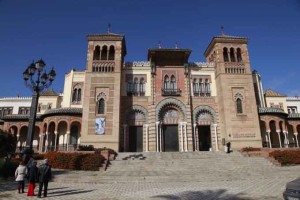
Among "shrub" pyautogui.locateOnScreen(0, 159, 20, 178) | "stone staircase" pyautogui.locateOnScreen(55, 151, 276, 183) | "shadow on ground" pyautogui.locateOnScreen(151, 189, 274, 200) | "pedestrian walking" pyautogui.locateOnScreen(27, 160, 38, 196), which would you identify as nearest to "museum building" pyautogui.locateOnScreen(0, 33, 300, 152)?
"stone staircase" pyautogui.locateOnScreen(55, 151, 276, 183)

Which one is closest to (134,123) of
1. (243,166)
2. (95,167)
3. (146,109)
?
(146,109)

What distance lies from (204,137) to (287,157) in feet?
30.8

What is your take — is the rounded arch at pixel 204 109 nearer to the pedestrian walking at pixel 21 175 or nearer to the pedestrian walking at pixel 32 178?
the pedestrian walking at pixel 21 175

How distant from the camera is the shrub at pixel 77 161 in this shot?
655 inches

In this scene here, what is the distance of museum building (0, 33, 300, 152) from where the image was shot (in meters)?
24.9

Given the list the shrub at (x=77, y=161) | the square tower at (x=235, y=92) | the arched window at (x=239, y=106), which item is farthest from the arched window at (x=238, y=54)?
the shrub at (x=77, y=161)

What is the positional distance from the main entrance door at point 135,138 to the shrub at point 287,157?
12348 mm

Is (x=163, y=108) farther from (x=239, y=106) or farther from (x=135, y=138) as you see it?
(x=239, y=106)

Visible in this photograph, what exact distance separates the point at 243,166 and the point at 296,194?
40.5 feet

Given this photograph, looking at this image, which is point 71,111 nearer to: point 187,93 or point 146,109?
point 146,109

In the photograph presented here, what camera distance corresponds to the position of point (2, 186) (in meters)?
10.9

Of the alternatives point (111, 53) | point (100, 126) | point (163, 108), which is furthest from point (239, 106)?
point (111, 53)

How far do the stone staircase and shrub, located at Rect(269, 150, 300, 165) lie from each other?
32.4 inches

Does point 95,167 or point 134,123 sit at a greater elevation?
point 134,123
